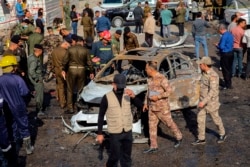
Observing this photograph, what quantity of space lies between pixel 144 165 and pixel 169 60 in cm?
284

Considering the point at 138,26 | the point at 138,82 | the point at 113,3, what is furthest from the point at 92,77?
the point at 113,3

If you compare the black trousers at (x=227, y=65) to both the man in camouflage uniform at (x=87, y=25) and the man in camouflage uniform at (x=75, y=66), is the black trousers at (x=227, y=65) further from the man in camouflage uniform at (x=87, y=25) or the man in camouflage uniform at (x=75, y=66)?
the man in camouflage uniform at (x=87, y=25)

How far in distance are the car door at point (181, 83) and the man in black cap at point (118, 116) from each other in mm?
3024

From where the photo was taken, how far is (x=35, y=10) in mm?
23109

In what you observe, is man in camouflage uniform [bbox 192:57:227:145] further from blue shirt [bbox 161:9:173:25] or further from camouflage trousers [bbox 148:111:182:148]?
blue shirt [bbox 161:9:173:25]

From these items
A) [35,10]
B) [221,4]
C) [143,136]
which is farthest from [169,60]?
[221,4]

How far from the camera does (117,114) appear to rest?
6324 mm

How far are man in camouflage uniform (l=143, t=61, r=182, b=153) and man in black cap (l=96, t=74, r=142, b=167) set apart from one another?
3.65ft

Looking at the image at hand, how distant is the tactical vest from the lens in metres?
6.25

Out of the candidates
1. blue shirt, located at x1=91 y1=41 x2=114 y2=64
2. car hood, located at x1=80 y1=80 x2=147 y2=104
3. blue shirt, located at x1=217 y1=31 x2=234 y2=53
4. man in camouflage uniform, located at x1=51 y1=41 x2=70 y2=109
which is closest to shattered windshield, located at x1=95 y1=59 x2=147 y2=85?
car hood, located at x1=80 y1=80 x2=147 y2=104

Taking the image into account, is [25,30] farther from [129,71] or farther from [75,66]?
[129,71]

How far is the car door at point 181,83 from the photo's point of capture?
9.43m

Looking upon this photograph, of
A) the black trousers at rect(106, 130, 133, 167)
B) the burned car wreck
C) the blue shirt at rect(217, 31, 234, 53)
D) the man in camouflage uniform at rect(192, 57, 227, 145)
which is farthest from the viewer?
the blue shirt at rect(217, 31, 234, 53)

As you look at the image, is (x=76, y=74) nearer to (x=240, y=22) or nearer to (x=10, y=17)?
(x=240, y=22)
